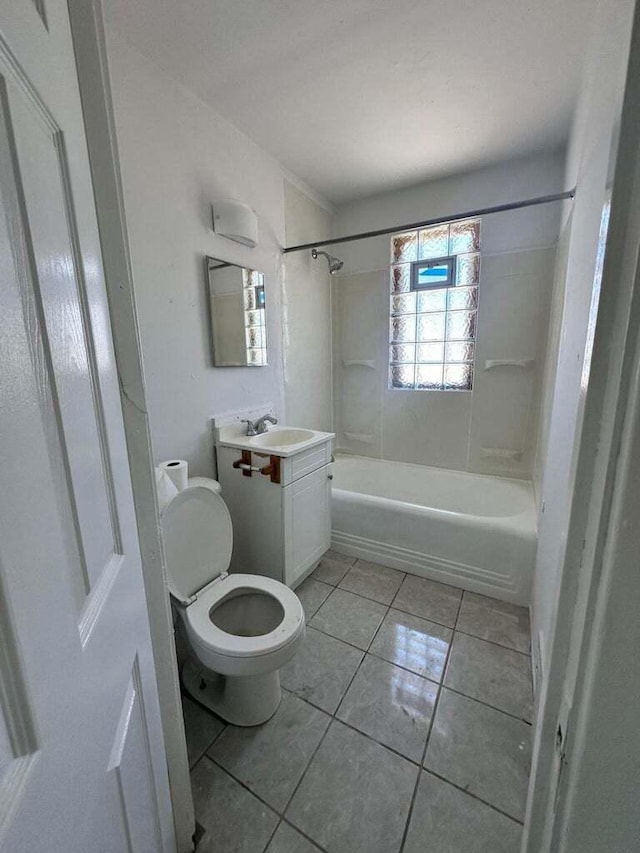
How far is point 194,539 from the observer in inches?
51.2

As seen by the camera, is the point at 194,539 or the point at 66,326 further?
the point at 194,539

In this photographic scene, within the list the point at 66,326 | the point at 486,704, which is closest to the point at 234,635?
the point at 486,704

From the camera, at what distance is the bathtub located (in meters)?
1.76

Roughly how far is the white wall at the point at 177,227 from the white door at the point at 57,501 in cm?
99

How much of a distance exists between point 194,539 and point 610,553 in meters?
1.29

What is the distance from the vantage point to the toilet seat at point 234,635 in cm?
107

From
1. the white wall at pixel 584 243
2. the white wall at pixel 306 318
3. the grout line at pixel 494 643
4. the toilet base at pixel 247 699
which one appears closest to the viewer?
the white wall at pixel 584 243

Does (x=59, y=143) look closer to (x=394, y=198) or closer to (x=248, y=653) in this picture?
(x=248, y=653)

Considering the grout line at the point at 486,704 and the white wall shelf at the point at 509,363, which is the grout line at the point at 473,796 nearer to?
the grout line at the point at 486,704

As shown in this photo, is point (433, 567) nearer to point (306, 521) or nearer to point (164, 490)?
point (306, 521)

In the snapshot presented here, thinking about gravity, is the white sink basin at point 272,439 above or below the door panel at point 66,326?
below

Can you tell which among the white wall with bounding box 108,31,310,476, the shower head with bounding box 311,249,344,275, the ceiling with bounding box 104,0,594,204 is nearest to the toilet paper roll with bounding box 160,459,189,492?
the white wall with bounding box 108,31,310,476

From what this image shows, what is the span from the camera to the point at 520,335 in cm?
230

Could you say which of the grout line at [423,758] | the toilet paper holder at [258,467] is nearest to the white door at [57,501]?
the grout line at [423,758]
